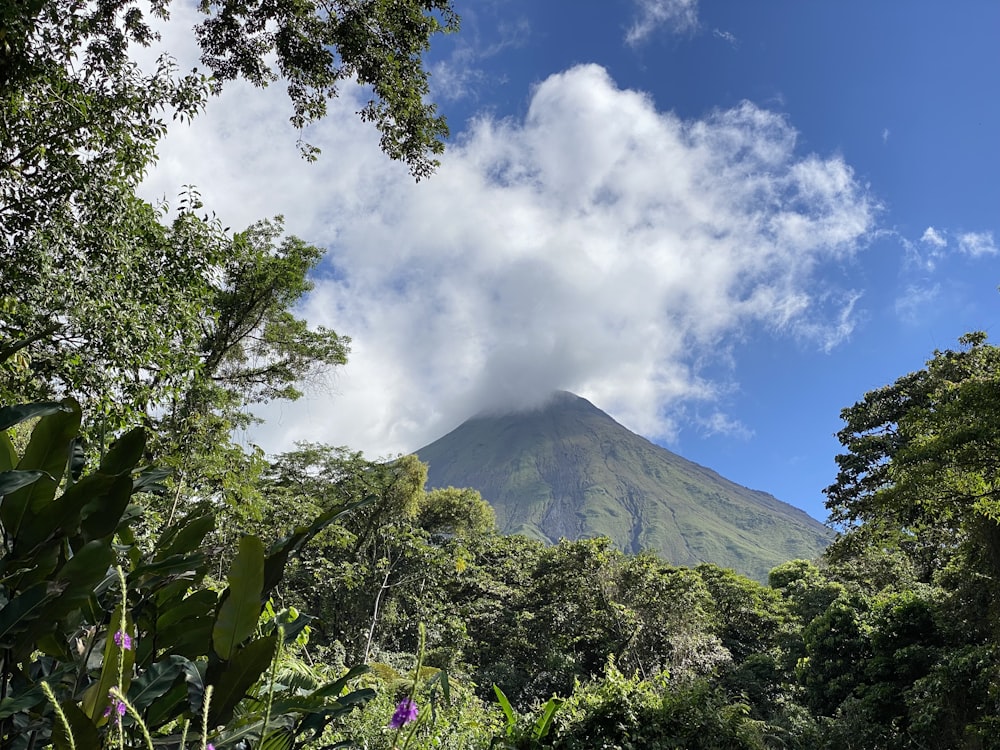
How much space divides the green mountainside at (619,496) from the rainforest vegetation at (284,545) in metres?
95.0

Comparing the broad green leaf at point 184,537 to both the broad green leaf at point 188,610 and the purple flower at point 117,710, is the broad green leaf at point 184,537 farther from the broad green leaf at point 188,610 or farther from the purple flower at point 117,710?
the purple flower at point 117,710

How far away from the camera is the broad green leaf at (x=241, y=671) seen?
69 centimetres

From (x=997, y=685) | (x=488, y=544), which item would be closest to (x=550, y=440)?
(x=488, y=544)

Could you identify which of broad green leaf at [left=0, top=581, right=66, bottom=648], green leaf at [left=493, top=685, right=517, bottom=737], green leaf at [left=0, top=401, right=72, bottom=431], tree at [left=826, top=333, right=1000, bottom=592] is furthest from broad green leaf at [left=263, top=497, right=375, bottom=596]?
tree at [left=826, top=333, right=1000, bottom=592]

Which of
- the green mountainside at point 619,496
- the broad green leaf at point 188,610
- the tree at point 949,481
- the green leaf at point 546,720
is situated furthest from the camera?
the green mountainside at point 619,496

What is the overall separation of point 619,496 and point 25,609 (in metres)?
153

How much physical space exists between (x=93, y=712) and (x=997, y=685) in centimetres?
804

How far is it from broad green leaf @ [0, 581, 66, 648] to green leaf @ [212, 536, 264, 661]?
0.20 meters

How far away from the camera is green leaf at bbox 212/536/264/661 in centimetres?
70

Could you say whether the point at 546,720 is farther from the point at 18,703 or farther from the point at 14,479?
the point at 14,479

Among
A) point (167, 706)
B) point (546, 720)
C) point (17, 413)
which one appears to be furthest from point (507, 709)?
point (17, 413)

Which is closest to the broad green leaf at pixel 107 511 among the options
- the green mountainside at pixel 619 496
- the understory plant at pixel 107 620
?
the understory plant at pixel 107 620

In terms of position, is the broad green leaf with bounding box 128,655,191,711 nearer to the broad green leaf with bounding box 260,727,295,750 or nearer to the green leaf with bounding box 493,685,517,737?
the broad green leaf with bounding box 260,727,295,750

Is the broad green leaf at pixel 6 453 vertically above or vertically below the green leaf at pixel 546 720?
above
